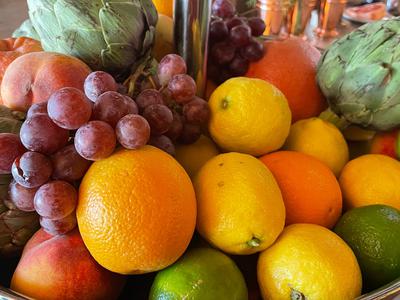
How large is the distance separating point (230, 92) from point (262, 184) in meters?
0.14

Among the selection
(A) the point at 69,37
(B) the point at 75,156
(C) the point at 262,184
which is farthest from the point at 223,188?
(A) the point at 69,37

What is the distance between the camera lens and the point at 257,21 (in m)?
0.74

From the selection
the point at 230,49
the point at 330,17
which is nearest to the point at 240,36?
the point at 230,49

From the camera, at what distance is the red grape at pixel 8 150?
1.31 feet

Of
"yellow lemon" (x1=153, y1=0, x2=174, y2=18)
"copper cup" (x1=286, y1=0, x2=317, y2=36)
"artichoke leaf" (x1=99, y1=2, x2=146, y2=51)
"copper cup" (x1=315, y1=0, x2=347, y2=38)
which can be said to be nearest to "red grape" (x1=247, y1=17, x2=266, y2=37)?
"yellow lemon" (x1=153, y1=0, x2=174, y2=18)

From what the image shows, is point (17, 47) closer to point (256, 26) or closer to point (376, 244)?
point (256, 26)

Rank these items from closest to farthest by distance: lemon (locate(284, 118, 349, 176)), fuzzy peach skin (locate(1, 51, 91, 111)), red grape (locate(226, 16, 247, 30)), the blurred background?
fuzzy peach skin (locate(1, 51, 91, 111)), lemon (locate(284, 118, 349, 176)), red grape (locate(226, 16, 247, 30)), the blurred background

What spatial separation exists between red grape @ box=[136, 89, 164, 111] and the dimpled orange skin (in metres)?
0.07

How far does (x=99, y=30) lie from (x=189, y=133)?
0.16 metres

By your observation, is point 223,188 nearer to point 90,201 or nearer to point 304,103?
point 90,201

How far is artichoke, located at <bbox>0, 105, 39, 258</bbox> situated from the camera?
430 millimetres

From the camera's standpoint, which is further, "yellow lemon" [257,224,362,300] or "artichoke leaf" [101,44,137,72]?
"artichoke leaf" [101,44,137,72]

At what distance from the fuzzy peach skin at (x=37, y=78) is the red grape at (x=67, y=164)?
0.11m

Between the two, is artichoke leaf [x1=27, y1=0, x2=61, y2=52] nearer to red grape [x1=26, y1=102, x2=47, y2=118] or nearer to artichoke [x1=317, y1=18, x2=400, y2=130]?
red grape [x1=26, y1=102, x2=47, y2=118]
